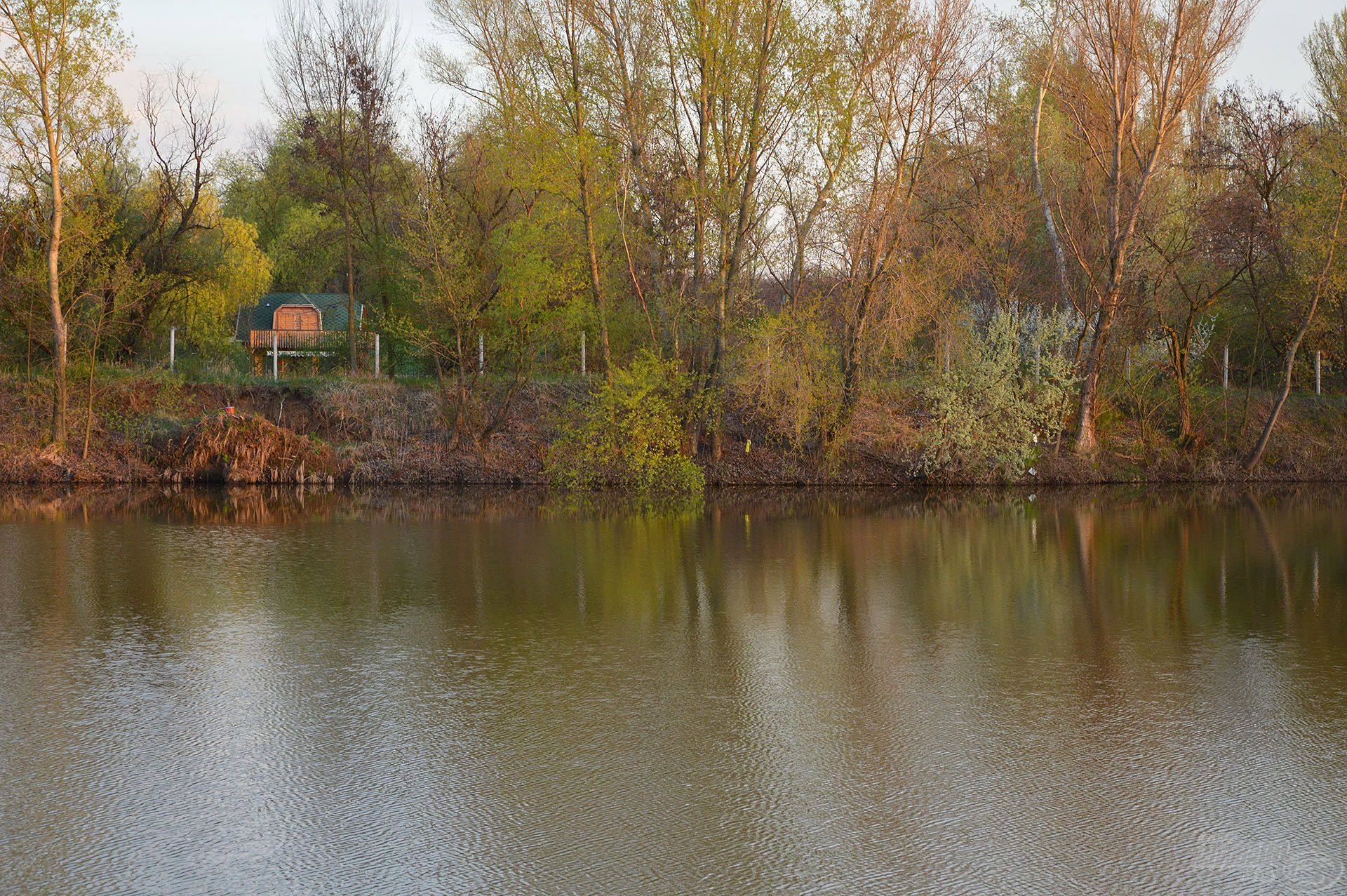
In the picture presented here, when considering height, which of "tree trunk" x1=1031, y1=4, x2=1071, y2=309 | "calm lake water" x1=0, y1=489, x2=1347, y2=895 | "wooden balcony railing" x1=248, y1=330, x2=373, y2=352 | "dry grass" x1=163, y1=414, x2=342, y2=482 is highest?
"tree trunk" x1=1031, y1=4, x2=1071, y2=309

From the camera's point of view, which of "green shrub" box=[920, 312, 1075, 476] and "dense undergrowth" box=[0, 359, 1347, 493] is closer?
"dense undergrowth" box=[0, 359, 1347, 493]

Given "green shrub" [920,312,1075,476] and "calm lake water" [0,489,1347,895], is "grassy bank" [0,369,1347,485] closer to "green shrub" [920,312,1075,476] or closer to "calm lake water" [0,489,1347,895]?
"green shrub" [920,312,1075,476]

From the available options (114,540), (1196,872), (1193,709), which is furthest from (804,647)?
(114,540)

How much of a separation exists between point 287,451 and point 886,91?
1618cm

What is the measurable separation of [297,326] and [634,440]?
39.5 m

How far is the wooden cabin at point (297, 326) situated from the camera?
34562 millimetres

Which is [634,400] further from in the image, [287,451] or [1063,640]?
[1063,640]

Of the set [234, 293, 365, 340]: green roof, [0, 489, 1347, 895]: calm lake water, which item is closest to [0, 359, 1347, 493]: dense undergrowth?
[0, 489, 1347, 895]: calm lake water

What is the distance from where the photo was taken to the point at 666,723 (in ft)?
24.4

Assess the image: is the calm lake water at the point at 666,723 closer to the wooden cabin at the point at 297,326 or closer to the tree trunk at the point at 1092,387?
the tree trunk at the point at 1092,387

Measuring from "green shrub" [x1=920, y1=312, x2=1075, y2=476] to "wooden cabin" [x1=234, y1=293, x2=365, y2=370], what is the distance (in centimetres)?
1680

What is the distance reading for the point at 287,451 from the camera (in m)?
28.0

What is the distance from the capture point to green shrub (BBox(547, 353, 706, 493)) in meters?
26.7

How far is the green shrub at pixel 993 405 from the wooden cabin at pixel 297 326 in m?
16.8
